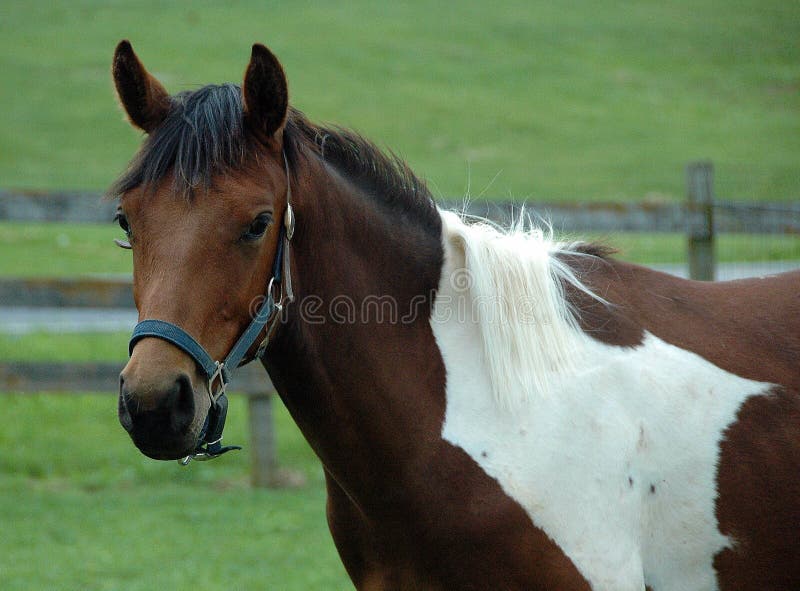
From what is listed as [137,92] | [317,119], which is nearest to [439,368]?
[137,92]

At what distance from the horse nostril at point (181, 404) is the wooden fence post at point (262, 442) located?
3.76m

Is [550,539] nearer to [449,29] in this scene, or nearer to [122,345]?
[122,345]

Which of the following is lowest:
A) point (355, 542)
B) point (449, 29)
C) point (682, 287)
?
point (355, 542)

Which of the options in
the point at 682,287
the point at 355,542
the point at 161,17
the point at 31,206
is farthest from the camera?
the point at 161,17

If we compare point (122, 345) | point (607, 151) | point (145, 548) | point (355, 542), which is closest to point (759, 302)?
point (355, 542)

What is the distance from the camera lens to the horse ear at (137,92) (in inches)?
91.4

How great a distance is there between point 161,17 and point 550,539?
29.5 meters

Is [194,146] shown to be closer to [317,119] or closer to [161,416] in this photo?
[161,416]

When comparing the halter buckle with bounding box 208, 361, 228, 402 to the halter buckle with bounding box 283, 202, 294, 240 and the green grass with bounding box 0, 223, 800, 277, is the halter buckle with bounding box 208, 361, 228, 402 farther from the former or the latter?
→ the green grass with bounding box 0, 223, 800, 277

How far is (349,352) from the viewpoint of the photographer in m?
2.42

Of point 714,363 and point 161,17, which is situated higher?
point 161,17

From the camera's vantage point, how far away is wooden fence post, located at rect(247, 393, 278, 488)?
5816mm

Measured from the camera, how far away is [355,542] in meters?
2.53

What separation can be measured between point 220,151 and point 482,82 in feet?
80.5
